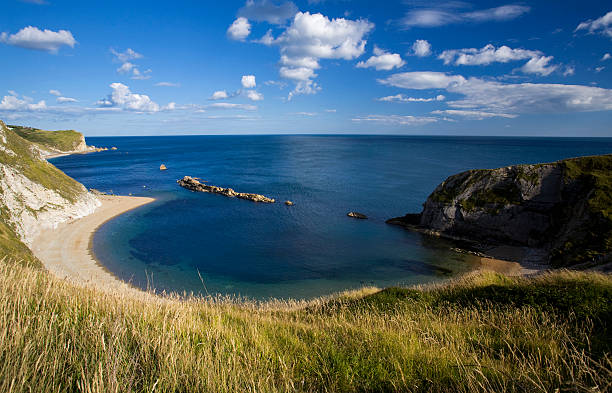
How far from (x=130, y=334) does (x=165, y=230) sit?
36.8m

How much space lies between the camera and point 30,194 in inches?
1297

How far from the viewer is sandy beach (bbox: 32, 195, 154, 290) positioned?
23688 mm

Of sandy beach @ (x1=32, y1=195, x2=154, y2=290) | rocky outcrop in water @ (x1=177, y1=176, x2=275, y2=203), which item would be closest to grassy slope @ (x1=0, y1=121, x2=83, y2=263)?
sandy beach @ (x1=32, y1=195, x2=154, y2=290)

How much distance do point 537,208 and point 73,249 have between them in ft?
162

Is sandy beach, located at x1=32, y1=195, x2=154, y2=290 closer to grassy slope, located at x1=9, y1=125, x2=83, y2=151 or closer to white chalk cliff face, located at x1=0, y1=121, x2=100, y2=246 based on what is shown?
white chalk cliff face, located at x1=0, y1=121, x2=100, y2=246

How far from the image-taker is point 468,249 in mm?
31812

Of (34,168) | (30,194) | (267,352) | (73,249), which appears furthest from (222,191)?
(267,352)

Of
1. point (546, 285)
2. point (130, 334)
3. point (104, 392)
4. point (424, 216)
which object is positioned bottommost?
point (424, 216)

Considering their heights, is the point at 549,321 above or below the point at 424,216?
above

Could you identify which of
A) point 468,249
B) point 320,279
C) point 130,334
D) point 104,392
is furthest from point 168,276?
point 468,249

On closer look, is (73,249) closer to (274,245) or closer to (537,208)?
(274,245)

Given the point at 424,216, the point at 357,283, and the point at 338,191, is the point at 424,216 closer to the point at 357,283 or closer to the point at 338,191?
the point at 357,283

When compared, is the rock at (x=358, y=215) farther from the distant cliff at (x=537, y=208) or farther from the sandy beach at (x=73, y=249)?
the sandy beach at (x=73, y=249)

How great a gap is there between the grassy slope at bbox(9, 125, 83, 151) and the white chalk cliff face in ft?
477
